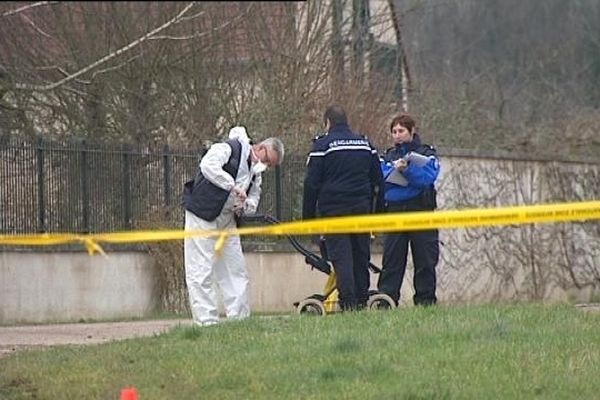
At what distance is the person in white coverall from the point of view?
12211 mm

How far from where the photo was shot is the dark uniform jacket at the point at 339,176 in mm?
12680

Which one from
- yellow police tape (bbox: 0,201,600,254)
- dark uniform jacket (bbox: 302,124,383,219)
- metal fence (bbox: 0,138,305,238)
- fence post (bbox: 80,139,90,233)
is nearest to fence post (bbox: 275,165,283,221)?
metal fence (bbox: 0,138,305,238)

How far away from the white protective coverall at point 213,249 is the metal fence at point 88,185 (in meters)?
4.87

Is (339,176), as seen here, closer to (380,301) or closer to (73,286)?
(380,301)

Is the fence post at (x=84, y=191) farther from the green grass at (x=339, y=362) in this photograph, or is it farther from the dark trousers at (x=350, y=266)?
the green grass at (x=339, y=362)

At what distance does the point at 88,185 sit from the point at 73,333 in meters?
4.09

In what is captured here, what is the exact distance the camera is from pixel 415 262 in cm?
1344

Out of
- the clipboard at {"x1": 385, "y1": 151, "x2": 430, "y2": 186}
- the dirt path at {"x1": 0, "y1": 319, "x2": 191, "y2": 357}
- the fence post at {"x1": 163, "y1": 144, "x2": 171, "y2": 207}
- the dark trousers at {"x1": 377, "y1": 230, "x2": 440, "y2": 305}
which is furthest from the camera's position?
the fence post at {"x1": 163, "y1": 144, "x2": 171, "y2": 207}

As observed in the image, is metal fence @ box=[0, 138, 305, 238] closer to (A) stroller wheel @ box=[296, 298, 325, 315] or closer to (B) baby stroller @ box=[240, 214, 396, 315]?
(B) baby stroller @ box=[240, 214, 396, 315]

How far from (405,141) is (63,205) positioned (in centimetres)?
563

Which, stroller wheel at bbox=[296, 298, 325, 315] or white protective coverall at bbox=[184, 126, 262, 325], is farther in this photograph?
stroller wheel at bbox=[296, 298, 325, 315]

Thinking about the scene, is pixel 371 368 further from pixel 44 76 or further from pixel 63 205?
pixel 44 76

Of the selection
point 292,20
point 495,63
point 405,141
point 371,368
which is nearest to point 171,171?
point 292,20

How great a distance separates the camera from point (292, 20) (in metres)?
22.1
